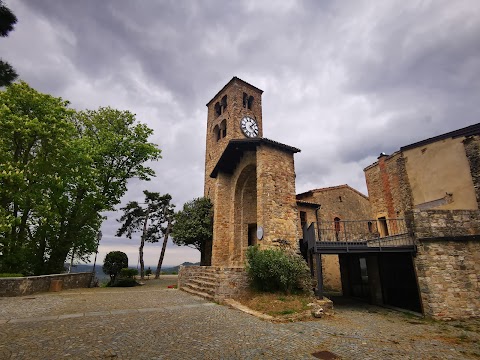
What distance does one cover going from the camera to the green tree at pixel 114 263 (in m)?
16.0

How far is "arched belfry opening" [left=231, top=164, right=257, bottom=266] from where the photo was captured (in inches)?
641

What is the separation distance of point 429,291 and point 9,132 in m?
19.1

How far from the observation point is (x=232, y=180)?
56.9 feet

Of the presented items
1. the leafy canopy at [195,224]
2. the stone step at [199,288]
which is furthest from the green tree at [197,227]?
the stone step at [199,288]

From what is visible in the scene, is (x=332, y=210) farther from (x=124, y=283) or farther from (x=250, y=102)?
(x=124, y=283)

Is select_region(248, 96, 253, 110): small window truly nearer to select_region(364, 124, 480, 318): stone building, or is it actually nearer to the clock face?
the clock face

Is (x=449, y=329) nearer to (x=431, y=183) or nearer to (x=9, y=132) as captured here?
(x=431, y=183)

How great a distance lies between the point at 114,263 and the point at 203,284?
8.18m

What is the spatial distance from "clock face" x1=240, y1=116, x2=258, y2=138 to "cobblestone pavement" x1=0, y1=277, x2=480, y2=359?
16067 millimetres

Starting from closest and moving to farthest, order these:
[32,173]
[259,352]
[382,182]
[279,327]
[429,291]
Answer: [259,352], [279,327], [429,291], [32,173], [382,182]

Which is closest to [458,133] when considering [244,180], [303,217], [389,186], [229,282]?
[389,186]

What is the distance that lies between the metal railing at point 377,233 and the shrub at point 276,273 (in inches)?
62.9

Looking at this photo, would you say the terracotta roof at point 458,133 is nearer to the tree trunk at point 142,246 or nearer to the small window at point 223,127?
the small window at point 223,127

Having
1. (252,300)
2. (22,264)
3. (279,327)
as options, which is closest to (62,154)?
(22,264)
